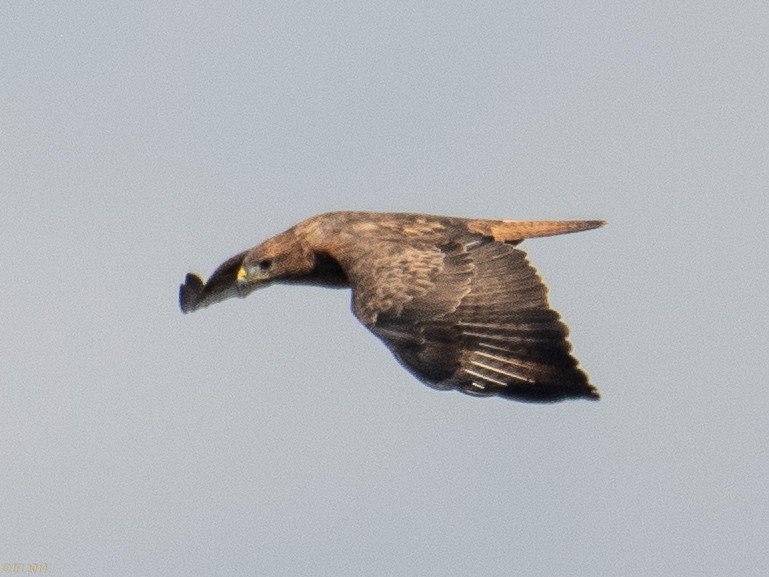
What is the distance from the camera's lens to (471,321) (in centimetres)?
1605

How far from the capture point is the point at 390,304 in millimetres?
16297

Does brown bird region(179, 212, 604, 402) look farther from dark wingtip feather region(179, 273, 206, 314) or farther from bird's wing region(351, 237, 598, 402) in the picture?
dark wingtip feather region(179, 273, 206, 314)

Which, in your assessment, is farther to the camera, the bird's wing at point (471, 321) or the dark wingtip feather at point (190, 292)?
the dark wingtip feather at point (190, 292)

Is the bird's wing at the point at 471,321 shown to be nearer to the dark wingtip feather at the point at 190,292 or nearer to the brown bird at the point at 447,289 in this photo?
the brown bird at the point at 447,289

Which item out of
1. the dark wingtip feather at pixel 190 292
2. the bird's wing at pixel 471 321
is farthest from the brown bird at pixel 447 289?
the dark wingtip feather at pixel 190 292

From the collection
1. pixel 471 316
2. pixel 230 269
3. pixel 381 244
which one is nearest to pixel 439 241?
pixel 381 244

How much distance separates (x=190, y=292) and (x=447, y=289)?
4.27 meters

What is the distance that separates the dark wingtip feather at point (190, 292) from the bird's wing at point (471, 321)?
3.14 meters

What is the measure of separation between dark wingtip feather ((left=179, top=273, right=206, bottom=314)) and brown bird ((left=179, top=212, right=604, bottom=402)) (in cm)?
73

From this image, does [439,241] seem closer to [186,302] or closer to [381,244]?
[381,244]

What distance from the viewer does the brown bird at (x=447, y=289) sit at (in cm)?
1543

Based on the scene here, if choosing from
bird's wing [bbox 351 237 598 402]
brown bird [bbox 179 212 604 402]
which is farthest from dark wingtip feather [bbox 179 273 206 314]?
bird's wing [bbox 351 237 598 402]

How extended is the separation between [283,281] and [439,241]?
213cm

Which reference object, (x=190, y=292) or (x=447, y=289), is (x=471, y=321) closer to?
(x=447, y=289)
